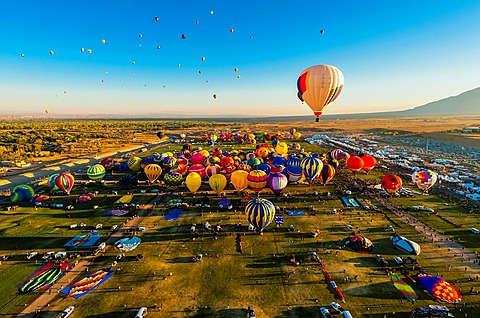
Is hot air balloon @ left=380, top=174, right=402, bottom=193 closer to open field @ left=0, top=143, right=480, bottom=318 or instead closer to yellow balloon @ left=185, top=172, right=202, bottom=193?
open field @ left=0, top=143, right=480, bottom=318

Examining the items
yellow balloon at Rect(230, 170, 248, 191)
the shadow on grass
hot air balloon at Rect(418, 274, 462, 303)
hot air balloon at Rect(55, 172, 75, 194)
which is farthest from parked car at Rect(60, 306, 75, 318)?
hot air balloon at Rect(418, 274, 462, 303)

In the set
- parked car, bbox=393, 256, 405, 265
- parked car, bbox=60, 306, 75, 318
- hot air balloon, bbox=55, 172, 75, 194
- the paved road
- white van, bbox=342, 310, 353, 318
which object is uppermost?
hot air balloon, bbox=55, 172, 75, 194

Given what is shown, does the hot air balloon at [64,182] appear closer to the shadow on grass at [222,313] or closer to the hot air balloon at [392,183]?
the shadow on grass at [222,313]

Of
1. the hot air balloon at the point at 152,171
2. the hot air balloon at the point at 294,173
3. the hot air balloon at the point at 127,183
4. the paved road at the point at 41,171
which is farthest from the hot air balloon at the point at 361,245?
the paved road at the point at 41,171

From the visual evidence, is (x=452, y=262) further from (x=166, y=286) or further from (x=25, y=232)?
(x=25, y=232)

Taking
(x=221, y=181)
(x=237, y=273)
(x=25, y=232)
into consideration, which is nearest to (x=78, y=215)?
(x=25, y=232)
